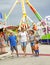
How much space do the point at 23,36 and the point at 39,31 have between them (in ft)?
70.2

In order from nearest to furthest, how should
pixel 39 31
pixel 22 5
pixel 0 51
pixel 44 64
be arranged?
pixel 44 64
pixel 0 51
pixel 39 31
pixel 22 5

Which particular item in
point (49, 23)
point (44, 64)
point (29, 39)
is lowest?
point (44, 64)

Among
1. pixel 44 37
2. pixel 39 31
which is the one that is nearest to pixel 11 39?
pixel 44 37

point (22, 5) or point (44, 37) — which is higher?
point (22, 5)

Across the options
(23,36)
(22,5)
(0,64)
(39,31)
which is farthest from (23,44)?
(22,5)

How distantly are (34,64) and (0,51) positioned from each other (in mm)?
4890

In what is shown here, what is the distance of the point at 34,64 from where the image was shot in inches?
569

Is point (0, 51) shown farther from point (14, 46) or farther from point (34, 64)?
point (34, 64)

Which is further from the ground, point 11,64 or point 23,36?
point 23,36

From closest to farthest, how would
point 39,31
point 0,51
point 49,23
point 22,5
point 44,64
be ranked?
1. point 44,64
2. point 0,51
3. point 49,23
4. point 39,31
5. point 22,5

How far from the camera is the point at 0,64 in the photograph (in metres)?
15.1

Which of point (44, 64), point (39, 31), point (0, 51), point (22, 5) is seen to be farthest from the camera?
point (22, 5)

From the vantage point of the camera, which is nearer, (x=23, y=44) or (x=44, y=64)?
(x=44, y=64)

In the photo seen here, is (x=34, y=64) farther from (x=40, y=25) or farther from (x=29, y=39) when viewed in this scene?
(x=40, y=25)
